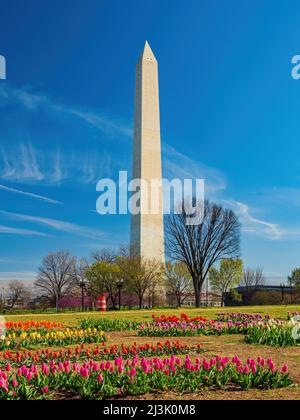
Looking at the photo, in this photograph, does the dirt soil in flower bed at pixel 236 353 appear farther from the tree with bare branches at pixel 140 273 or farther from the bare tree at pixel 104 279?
the bare tree at pixel 104 279

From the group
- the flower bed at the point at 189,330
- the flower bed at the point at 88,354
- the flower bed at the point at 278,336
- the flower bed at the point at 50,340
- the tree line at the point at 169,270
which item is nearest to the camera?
the flower bed at the point at 88,354

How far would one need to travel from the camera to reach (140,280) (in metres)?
44.2

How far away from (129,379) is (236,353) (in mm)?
3571

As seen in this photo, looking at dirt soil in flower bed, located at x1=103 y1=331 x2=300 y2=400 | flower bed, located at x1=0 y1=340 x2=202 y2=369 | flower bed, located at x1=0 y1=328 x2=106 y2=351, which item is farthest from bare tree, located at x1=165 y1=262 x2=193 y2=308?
flower bed, located at x1=0 y1=340 x2=202 y2=369

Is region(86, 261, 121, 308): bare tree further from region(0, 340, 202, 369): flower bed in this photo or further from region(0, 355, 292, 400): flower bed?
region(0, 355, 292, 400): flower bed

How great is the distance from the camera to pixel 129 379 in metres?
5.37

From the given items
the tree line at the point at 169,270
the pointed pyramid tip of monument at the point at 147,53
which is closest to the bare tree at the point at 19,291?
the tree line at the point at 169,270

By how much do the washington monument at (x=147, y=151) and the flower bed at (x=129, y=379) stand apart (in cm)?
3762

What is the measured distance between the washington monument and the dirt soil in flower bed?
30.7 meters

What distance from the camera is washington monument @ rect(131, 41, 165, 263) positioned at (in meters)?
43.9

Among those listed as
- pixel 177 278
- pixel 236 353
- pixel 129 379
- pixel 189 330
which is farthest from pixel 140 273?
pixel 129 379

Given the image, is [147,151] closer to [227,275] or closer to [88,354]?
[227,275]

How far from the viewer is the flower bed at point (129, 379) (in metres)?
5.15
